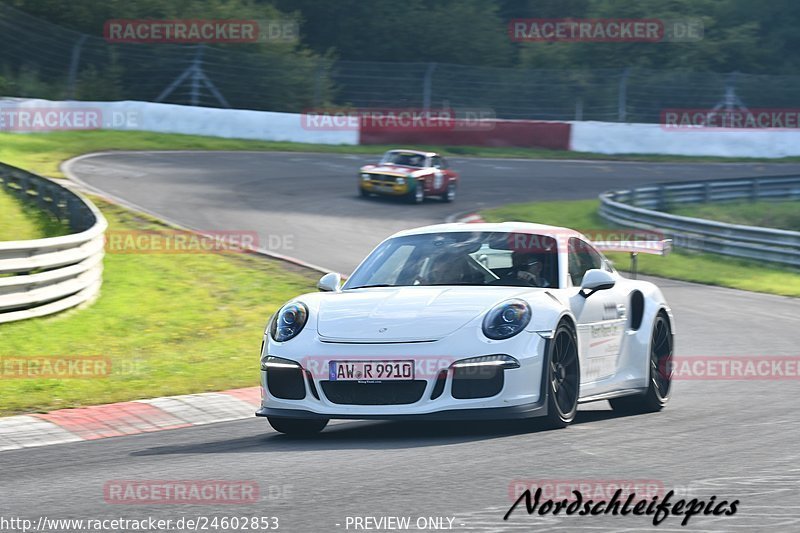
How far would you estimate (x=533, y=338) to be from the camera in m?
7.17

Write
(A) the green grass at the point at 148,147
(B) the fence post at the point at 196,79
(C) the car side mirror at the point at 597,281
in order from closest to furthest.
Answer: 1. (C) the car side mirror at the point at 597,281
2. (A) the green grass at the point at 148,147
3. (B) the fence post at the point at 196,79

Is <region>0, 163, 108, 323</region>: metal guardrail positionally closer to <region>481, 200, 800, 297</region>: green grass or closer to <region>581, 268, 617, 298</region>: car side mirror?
<region>581, 268, 617, 298</region>: car side mirror

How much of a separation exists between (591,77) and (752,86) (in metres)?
5.43

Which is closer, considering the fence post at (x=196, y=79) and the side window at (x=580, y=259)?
the side window at (x=580, y=259)

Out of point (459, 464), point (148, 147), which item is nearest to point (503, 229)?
point (459, 464)

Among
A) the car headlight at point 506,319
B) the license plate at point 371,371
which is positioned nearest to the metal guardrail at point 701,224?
the car headlight at point 506,319

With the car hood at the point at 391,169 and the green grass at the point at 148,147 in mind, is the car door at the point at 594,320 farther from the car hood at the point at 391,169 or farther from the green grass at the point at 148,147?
the car hood at the point at 391,169

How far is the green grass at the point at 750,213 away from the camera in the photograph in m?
28.2

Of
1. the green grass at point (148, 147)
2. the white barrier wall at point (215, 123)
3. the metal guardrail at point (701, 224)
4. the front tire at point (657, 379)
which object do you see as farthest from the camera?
the white barrier wall at point (215, 123)

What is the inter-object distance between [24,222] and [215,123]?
1979 cm

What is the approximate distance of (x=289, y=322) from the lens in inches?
296

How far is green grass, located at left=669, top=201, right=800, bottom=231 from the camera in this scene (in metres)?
28.2

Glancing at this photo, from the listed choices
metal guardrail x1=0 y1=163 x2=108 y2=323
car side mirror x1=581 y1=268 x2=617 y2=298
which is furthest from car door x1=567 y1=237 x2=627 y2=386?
metal guardrail x1=0 y1=163 x2=108 y2=323

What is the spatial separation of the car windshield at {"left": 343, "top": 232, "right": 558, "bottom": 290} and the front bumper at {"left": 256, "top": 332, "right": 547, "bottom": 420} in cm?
92
